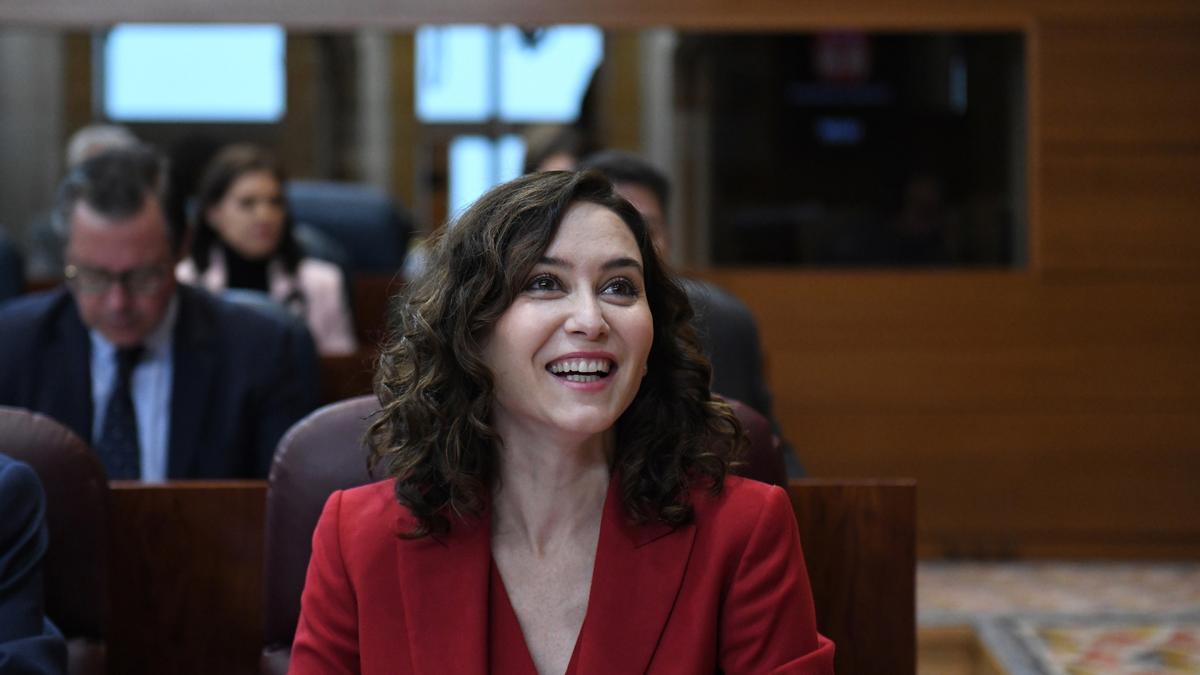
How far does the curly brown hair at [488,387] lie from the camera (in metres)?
1.74

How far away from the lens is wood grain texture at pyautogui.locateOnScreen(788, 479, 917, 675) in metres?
2.17

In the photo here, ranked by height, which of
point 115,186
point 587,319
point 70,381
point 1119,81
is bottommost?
point 70,381

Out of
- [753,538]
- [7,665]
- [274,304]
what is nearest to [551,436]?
[753,538]

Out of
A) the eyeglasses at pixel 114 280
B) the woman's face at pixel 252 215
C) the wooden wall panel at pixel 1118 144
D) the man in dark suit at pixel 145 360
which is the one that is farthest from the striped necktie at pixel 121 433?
the wooden wall panel at pixel 1118 144

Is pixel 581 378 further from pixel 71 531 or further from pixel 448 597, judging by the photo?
pixel 71 531

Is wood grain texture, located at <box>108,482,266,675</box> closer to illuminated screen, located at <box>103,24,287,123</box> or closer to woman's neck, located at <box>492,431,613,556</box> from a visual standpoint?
woman's neck, located at <box>492,431,613,556</box>

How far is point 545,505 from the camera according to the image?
1800 millimetres

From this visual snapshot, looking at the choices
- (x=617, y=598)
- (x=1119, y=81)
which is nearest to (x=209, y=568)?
(x=617, y=598)

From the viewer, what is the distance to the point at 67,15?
15.5ft

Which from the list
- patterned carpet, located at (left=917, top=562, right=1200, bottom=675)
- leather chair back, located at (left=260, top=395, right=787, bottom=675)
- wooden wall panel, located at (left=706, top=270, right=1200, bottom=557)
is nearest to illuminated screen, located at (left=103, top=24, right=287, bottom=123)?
wooden wall panel, located at (left=706, top=270, right=1200, bottom=557)

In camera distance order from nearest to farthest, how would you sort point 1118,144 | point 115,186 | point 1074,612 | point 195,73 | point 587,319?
point 587,319 → point 115,186 → point 1074,612 → point 1118,144 → point 195,73

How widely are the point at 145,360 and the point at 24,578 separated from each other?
4.02ft

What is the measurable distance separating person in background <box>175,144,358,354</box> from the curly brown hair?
9.10 ft

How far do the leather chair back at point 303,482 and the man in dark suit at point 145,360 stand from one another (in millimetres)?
990
